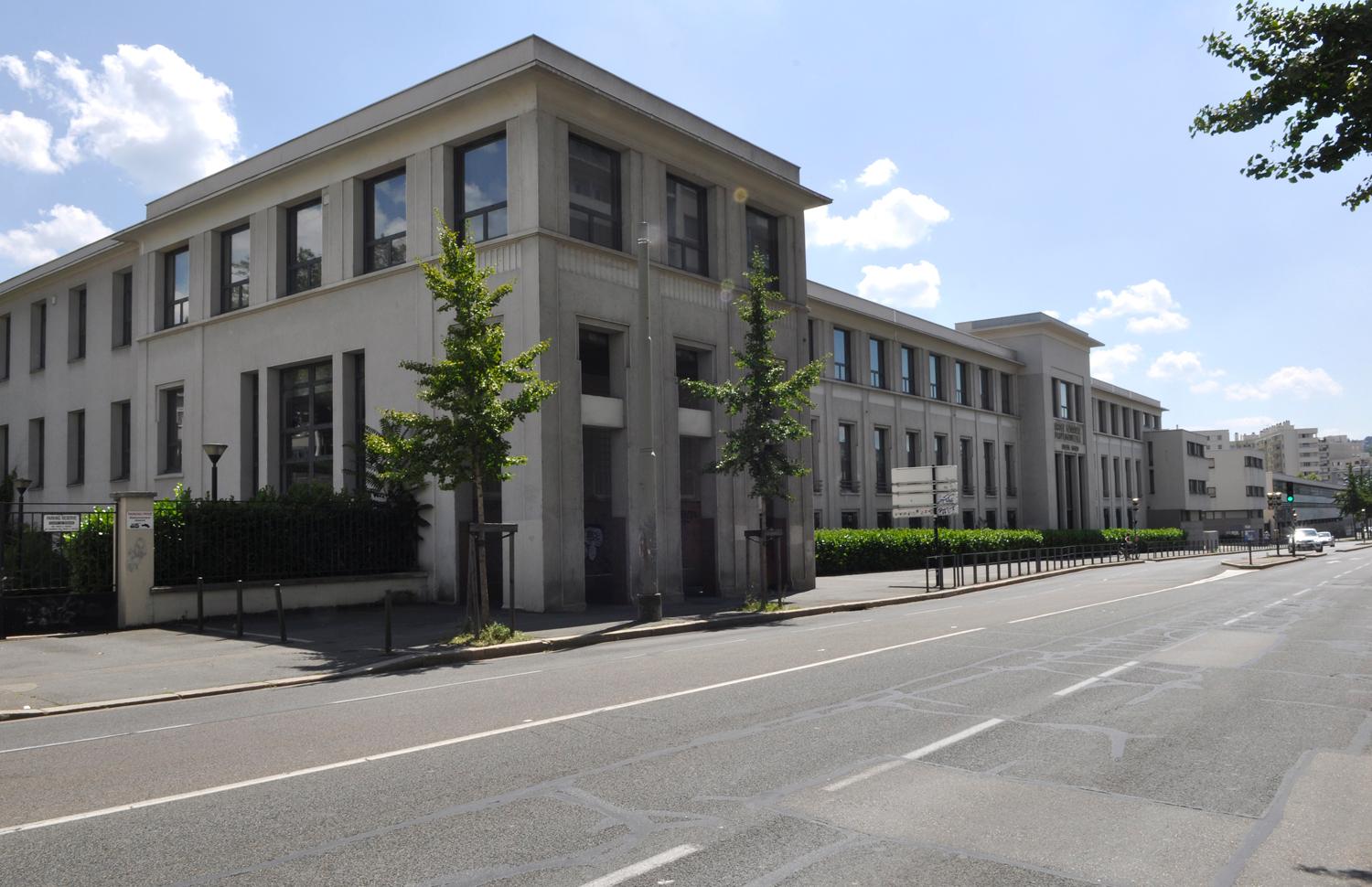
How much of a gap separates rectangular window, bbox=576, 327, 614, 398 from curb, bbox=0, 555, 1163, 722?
20.2 feet

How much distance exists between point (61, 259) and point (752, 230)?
24.4 meters

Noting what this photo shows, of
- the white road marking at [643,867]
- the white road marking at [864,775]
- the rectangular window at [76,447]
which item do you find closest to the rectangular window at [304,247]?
the rectangular window at [76,447]

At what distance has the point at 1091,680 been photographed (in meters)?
11.1

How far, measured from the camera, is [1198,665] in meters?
12.4

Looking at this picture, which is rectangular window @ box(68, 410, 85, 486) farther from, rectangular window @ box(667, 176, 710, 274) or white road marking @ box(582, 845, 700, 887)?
white road marking @ box(582, 845, 700, 887)

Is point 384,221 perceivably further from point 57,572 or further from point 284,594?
point 57,572

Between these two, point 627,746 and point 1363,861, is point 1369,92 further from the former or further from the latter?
point 627,746

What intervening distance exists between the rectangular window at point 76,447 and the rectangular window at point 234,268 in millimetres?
9390

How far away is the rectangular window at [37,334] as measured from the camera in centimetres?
3628

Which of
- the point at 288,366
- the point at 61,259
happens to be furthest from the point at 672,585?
the point at 61,259

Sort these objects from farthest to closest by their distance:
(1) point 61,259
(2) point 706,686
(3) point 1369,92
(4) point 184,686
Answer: (1) point 61,259, (4) point 184,686, (2) point 706,686, (3) point 1369,92

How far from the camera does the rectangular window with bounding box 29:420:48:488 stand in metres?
35.4

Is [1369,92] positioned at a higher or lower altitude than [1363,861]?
higher

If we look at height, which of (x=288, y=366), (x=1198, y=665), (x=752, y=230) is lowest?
(x=1198, y=665)
